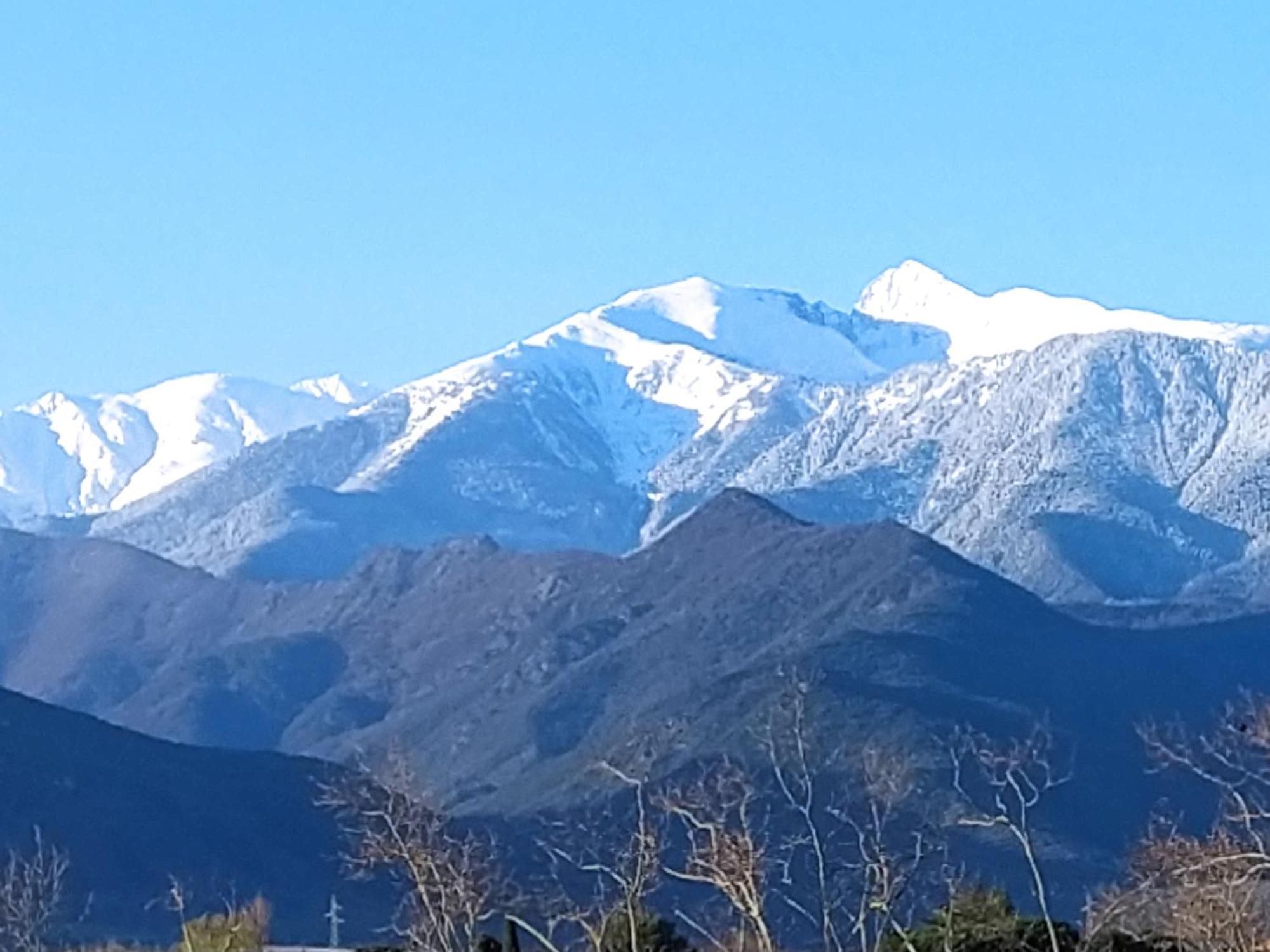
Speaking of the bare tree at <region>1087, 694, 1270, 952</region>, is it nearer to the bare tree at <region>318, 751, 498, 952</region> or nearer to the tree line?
the tree line

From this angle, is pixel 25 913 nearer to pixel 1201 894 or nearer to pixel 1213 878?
pixel 1201 894

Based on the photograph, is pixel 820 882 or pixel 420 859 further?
pixel 820 882

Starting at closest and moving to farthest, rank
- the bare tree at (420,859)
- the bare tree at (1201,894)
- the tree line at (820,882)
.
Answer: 1. the bare tree at (1201,894)
2. the tree line at (820,882)
3. the bare tree at (420,859)

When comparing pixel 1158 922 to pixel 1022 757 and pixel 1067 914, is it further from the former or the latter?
pixel 1067 914

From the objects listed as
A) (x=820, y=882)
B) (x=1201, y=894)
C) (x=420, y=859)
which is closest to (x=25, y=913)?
(x=820, y=882)

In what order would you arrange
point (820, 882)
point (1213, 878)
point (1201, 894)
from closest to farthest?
point (1213, 878) < point (1201, 894) < point (820, 882)

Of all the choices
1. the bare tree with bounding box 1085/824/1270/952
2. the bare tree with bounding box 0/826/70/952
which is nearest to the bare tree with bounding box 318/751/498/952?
the bare tree with bounding box 1085/824/1270/952

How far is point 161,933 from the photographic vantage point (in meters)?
180

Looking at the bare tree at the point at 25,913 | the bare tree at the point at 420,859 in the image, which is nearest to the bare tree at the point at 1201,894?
the bare tree at the point at 420,859

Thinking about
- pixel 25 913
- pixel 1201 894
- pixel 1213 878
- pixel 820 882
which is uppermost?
pixel 1213 878

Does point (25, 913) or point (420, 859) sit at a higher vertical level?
point (420, 859)

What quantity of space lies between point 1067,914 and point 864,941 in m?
137

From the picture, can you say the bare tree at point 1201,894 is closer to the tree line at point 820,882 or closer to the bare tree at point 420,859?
the tree line at point 820,882

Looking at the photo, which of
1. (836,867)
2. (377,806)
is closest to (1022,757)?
(377,806)
